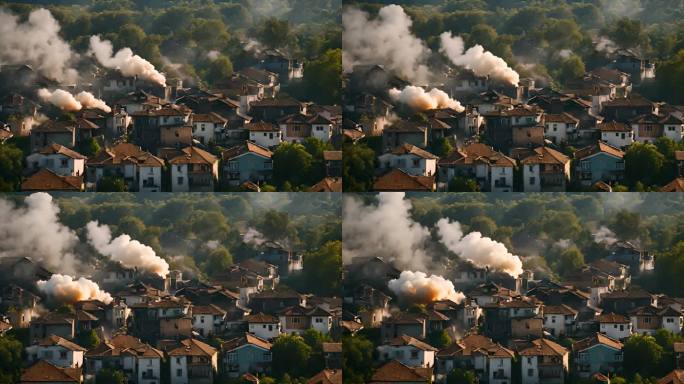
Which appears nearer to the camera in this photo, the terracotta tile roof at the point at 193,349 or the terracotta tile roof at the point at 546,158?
the terracotta tile roof at the point at 193,349

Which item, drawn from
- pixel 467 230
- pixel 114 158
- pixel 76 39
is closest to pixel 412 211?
pixel 467 230

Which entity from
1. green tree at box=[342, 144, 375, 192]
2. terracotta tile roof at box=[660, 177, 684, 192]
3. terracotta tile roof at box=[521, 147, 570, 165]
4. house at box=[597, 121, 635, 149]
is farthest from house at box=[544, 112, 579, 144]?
green tree at box=[342, 144, 375, 192]

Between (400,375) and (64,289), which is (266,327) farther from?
(64,289)

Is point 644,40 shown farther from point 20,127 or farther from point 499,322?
point 20,127

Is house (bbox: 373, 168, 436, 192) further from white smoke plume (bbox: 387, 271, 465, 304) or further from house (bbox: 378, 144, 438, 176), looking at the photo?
white smoke plume (bbox: 387, 271, 465, 304)

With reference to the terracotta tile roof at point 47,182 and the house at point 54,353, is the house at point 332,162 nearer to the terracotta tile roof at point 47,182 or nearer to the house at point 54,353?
the terracotta tile roof at point 47,182

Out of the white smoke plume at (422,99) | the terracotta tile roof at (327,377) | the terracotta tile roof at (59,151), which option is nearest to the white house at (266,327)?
the terracotta tile roof at (327,377)

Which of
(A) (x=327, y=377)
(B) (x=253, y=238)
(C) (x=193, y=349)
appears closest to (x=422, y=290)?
(A) (x=327, y=377)
